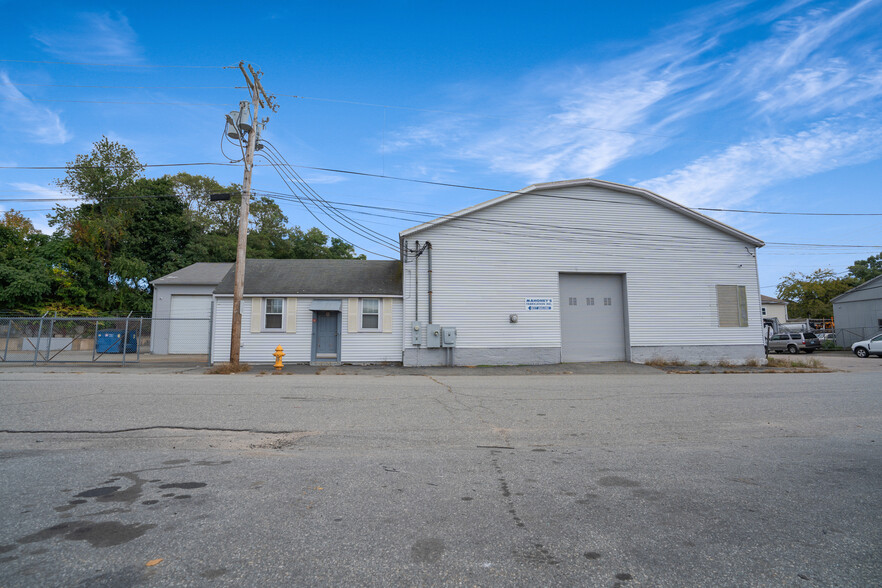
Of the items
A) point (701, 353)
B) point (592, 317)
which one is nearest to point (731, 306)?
point (701, 353)

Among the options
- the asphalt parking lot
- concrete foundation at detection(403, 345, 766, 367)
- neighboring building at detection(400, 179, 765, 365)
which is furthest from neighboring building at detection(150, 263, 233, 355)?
the asphalt parking lot

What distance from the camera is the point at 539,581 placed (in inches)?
106

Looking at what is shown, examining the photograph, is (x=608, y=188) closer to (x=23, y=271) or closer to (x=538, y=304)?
(x=538, y=304)

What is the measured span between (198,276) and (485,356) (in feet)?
59.0

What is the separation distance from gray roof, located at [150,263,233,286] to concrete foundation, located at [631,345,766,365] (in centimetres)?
2218

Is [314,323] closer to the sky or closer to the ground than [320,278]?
closer to the ground

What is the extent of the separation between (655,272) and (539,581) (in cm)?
2052

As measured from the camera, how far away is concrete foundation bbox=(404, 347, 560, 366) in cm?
1942

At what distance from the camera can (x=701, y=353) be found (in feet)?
68.5

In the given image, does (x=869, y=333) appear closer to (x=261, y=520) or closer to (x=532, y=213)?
(x=532, y=213)

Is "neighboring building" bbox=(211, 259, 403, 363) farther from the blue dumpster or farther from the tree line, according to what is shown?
the tree line

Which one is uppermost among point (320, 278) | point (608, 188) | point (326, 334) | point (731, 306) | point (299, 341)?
point (608, 188)

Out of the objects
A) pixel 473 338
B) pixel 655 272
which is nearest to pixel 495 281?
pixel 473 338

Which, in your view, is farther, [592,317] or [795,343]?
[795,343]
